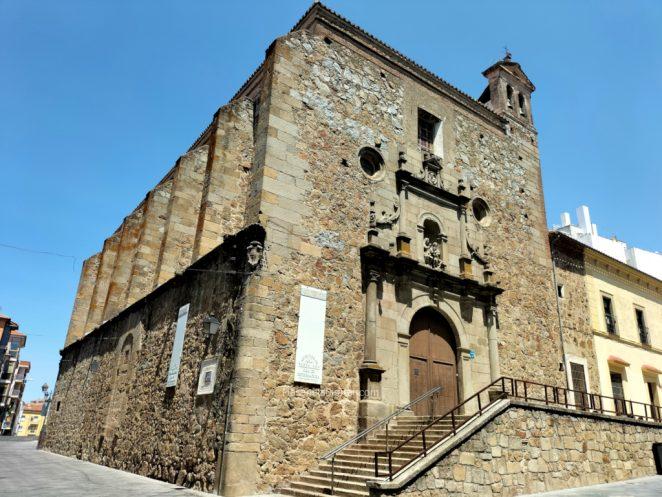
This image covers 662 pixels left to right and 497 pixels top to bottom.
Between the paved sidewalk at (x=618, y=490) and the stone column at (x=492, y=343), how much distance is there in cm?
A: 340

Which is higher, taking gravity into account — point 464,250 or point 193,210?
point 193,210

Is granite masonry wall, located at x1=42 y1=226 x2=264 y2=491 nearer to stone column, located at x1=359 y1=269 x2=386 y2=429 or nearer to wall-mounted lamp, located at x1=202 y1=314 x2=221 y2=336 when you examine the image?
wall-mounted lamp, located at x1=202 y1=314 x2=221 y2=336

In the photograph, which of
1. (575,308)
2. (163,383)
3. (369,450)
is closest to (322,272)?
(369,450)

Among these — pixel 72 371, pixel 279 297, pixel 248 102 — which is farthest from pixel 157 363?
pixel 72 371

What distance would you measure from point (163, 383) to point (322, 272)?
5058 mm

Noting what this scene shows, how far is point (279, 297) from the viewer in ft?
33.3

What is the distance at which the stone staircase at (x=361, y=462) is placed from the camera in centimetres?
820

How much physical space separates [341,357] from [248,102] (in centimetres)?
781

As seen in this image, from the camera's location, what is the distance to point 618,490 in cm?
1008

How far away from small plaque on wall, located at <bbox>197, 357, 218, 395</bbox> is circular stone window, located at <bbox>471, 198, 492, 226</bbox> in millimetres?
9517

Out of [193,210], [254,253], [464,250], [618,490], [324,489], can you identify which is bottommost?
[324,489]

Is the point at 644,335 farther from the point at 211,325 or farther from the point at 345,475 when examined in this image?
the point at 211,325

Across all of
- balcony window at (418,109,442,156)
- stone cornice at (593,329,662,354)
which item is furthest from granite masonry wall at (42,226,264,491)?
stone cornice at (593,329,662,354)

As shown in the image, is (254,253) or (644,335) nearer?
(254,253)
